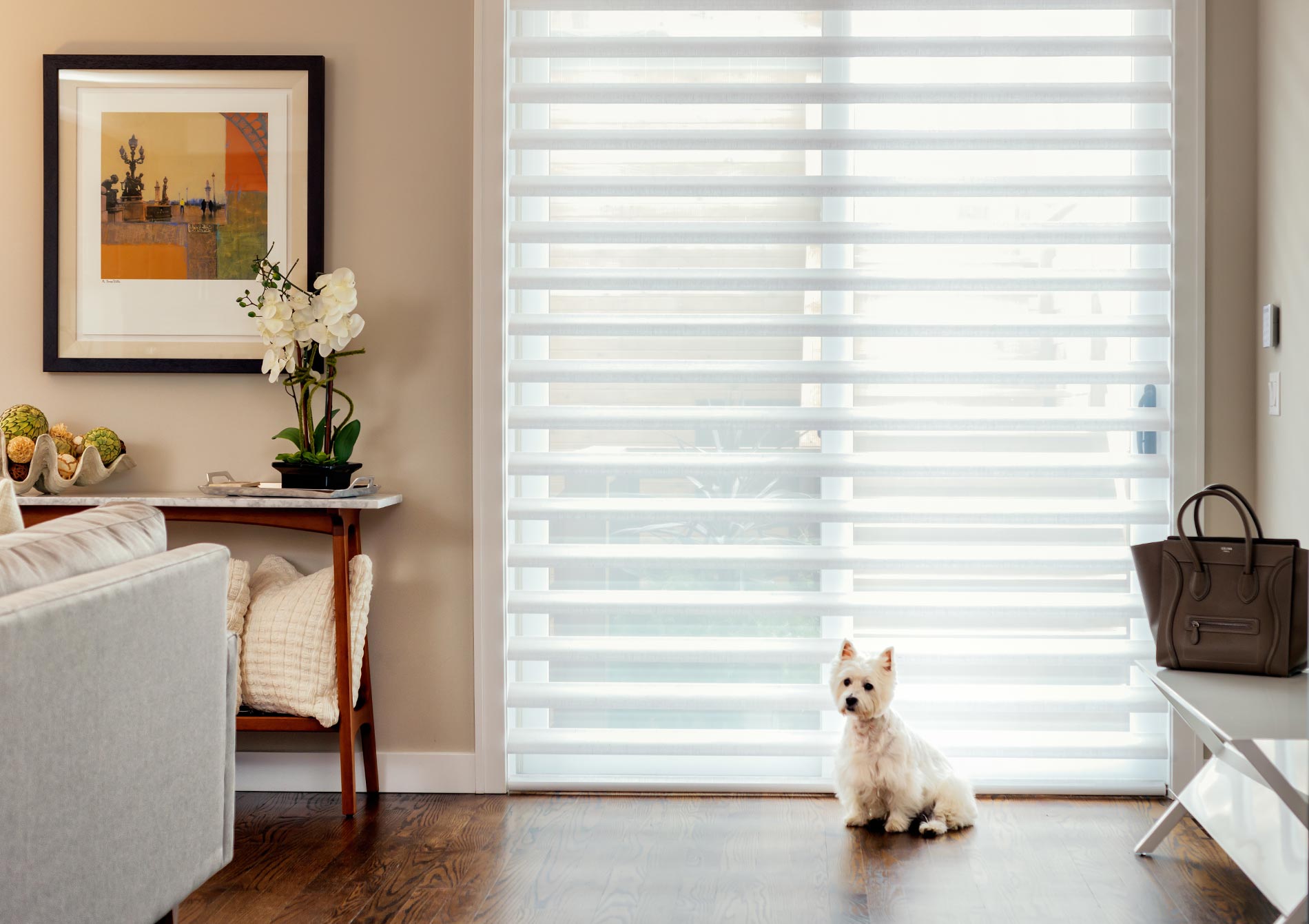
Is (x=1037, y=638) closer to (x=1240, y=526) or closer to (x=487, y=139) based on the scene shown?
(x=1240, y=526)

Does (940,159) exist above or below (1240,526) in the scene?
above

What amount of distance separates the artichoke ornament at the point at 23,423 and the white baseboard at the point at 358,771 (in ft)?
3.33

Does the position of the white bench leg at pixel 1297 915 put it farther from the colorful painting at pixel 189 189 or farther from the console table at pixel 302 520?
the colorful painting at pixel 189 189

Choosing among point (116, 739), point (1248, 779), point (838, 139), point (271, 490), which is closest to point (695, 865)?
point (1248, 779)

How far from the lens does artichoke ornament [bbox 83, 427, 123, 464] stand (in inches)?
105

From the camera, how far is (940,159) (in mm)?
2730

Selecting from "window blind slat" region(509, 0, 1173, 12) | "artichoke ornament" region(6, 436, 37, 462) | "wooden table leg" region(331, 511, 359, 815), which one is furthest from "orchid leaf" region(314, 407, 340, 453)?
"window blind slat" region(509, 0, 1173, 12)

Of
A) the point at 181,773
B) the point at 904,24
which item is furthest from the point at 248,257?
the point at 904,24

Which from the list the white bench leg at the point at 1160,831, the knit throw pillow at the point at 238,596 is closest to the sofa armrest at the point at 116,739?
the knit throw pillow at the point at 238,596

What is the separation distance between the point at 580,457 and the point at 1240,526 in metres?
1.77

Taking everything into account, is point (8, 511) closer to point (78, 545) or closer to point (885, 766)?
point (78, 545)

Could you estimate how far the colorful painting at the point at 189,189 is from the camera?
2738 mm

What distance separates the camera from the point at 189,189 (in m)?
2.74

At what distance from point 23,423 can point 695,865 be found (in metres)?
2.03
